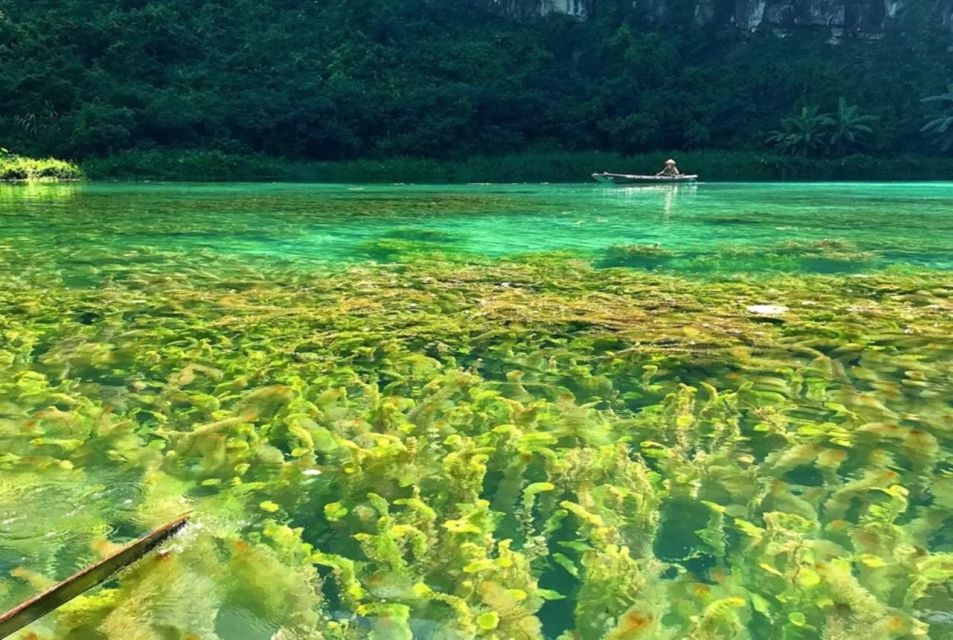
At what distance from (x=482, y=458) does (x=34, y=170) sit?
46845 mm

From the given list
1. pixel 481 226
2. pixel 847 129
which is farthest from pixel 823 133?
pixel 481 226

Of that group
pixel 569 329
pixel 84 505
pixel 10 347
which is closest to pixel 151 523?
pixel 84 505

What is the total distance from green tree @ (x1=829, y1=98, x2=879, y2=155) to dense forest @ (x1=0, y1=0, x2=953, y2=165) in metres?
0.23

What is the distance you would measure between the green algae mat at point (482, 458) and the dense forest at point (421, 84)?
167ft

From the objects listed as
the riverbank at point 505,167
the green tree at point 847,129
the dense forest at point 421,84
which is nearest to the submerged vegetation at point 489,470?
the riverbank at point 505,167

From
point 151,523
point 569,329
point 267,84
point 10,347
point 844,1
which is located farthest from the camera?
point 844,1

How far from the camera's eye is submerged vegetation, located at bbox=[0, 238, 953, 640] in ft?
9.01

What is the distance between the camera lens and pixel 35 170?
139 feet

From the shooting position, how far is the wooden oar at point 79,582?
222 centimetres

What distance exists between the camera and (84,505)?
11.3 feet

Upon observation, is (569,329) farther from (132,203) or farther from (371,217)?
(132,203)

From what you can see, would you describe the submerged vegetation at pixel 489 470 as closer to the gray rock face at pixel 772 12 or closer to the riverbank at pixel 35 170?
the riverbank at pixel 35 170

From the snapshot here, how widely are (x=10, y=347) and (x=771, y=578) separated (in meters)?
5.79

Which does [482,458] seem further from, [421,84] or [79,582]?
[421,84]
